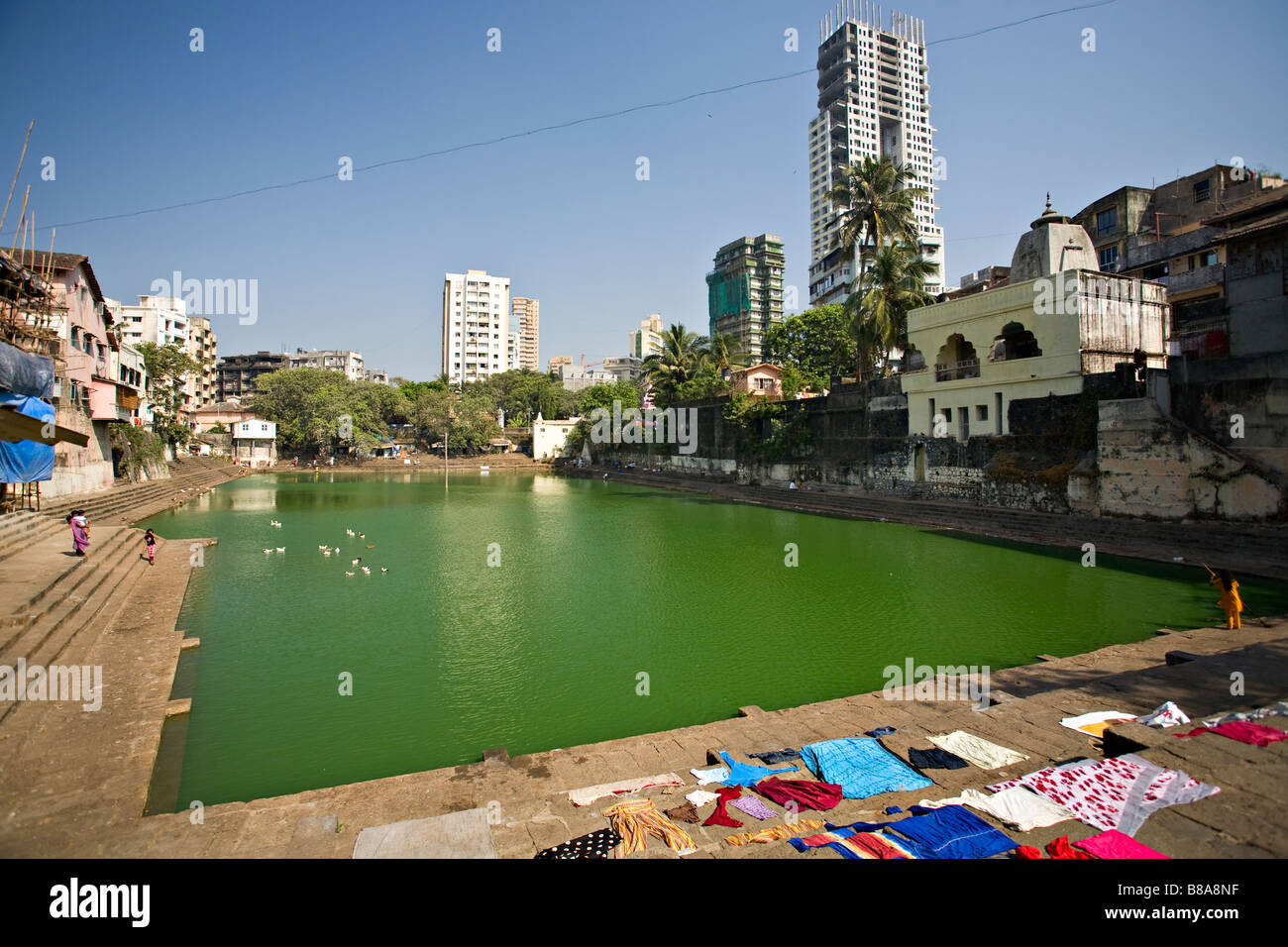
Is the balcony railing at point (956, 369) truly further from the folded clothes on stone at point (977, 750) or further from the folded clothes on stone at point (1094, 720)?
the folded clothes on stone at point (977, 750)

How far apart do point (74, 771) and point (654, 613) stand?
9.39 m

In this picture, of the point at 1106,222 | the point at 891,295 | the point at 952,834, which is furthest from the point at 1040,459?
the point at 952,834

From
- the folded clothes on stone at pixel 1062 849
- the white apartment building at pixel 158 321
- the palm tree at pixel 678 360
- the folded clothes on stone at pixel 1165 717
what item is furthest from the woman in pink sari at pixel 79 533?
the white apartment building at pixel 158 321

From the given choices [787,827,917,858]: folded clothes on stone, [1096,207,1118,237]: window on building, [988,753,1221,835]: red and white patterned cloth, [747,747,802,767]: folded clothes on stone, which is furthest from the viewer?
[1096,207,1118,237]: window on building

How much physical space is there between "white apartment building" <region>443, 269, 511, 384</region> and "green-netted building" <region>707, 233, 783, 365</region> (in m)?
38.5

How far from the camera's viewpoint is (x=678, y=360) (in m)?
50.9

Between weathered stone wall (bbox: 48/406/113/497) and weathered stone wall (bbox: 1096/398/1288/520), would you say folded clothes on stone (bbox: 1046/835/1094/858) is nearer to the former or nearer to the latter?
weathered stone wall (bbox: 1096/398/1288/520)

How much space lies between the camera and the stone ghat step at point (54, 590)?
9.12 metres

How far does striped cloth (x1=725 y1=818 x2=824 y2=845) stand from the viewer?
4695 mm

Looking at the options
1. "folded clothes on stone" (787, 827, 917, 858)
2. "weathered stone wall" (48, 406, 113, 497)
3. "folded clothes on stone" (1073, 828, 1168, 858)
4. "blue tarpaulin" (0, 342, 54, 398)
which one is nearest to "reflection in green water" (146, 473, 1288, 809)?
"weathered stone wall" (48, 406, 113, 497)

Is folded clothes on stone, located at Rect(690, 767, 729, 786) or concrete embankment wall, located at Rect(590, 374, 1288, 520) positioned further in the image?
concrete embankment wall, located at Rect(590, 374, 1288, 520)

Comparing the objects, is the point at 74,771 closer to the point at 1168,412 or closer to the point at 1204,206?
the point at 1168,412
